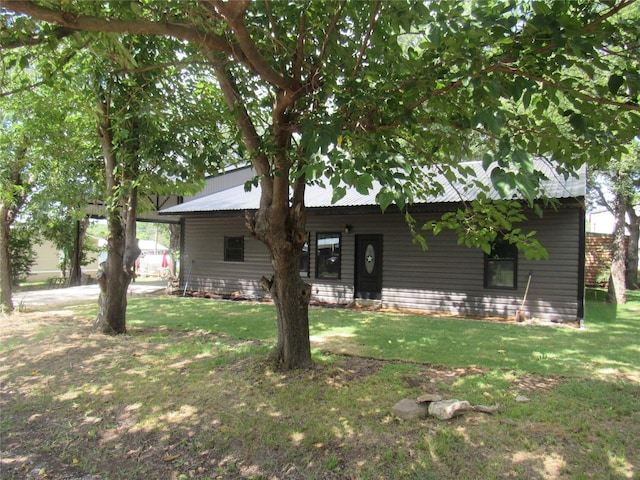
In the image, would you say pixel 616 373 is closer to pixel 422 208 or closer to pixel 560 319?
pixel 560 319

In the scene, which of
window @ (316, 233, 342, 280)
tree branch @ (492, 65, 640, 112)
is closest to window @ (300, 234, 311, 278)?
window @ (316, 233, 342, 280)

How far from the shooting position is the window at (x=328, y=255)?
12.7 m

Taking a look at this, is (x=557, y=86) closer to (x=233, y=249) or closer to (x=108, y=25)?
(x=108, y=25)

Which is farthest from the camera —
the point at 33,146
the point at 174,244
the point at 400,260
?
the point at 174,244

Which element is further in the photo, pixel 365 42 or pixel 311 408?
pixel 311 408

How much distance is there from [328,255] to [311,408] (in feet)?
29.8

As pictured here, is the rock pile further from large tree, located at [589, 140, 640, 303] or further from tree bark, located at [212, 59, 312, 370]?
large tree, located at [589, 140, 640, 303]

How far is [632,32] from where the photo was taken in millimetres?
3117

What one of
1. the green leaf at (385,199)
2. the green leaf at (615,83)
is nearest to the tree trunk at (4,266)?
the green leaf at (385,199)

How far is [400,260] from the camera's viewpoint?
11.6 meters

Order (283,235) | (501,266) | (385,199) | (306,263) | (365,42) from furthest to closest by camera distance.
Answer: (306,263)
(501,266)
(283,235)
(365,42)
(385,199)

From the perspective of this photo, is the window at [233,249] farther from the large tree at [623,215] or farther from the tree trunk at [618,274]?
the tree trunk at [618,274]

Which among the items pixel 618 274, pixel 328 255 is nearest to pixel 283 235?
pixel 328 255

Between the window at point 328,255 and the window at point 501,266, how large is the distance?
4324 millimetres
